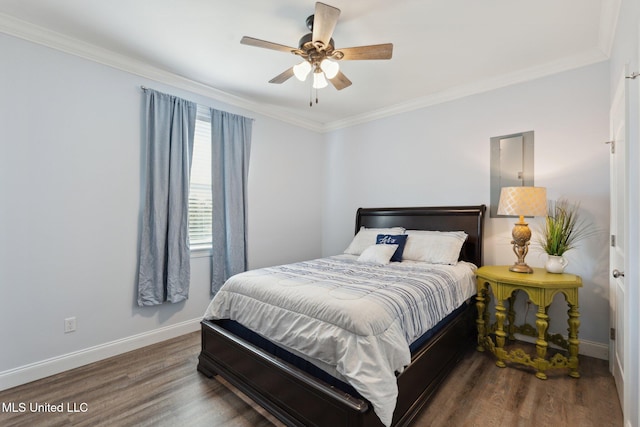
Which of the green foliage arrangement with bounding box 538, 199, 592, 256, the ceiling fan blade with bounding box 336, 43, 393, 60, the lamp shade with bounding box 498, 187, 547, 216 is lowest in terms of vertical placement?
the green foliage arrangement with bounding box 538, 199, 592, 256

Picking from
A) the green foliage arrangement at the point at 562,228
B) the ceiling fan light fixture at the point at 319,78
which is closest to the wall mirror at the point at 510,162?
the green foliage arrangement at the point at 562,228

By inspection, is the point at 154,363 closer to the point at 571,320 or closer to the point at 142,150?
the point at 142,150

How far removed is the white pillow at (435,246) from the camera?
2951 millimetres

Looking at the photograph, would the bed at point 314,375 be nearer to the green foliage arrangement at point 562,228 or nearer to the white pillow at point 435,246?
the white pillow at point 435,246

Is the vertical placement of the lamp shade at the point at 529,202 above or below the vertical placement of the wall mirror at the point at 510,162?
below

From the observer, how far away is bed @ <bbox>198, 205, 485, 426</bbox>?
1.51 m

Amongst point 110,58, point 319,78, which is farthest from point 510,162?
point 110,58

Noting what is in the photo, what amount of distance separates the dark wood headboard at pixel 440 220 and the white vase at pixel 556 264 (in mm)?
633

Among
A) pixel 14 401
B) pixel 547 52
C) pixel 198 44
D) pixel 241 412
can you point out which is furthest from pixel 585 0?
pixel 14 401

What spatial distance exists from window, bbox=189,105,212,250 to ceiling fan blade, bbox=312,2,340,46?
1.95 meters

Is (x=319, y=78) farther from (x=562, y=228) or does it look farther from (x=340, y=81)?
(x=562, y=228)

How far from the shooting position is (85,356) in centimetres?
255

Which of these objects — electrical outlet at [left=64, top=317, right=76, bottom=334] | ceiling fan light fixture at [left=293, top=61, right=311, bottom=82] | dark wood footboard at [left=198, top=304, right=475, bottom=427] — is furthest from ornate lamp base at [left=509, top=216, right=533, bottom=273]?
electrical outlet at [left=64, top=317, right=76, bottom=334]

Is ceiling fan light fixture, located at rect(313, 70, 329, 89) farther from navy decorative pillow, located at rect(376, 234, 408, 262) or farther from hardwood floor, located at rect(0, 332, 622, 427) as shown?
hardwood floor, located at rect(0, 332, 622, 427)
